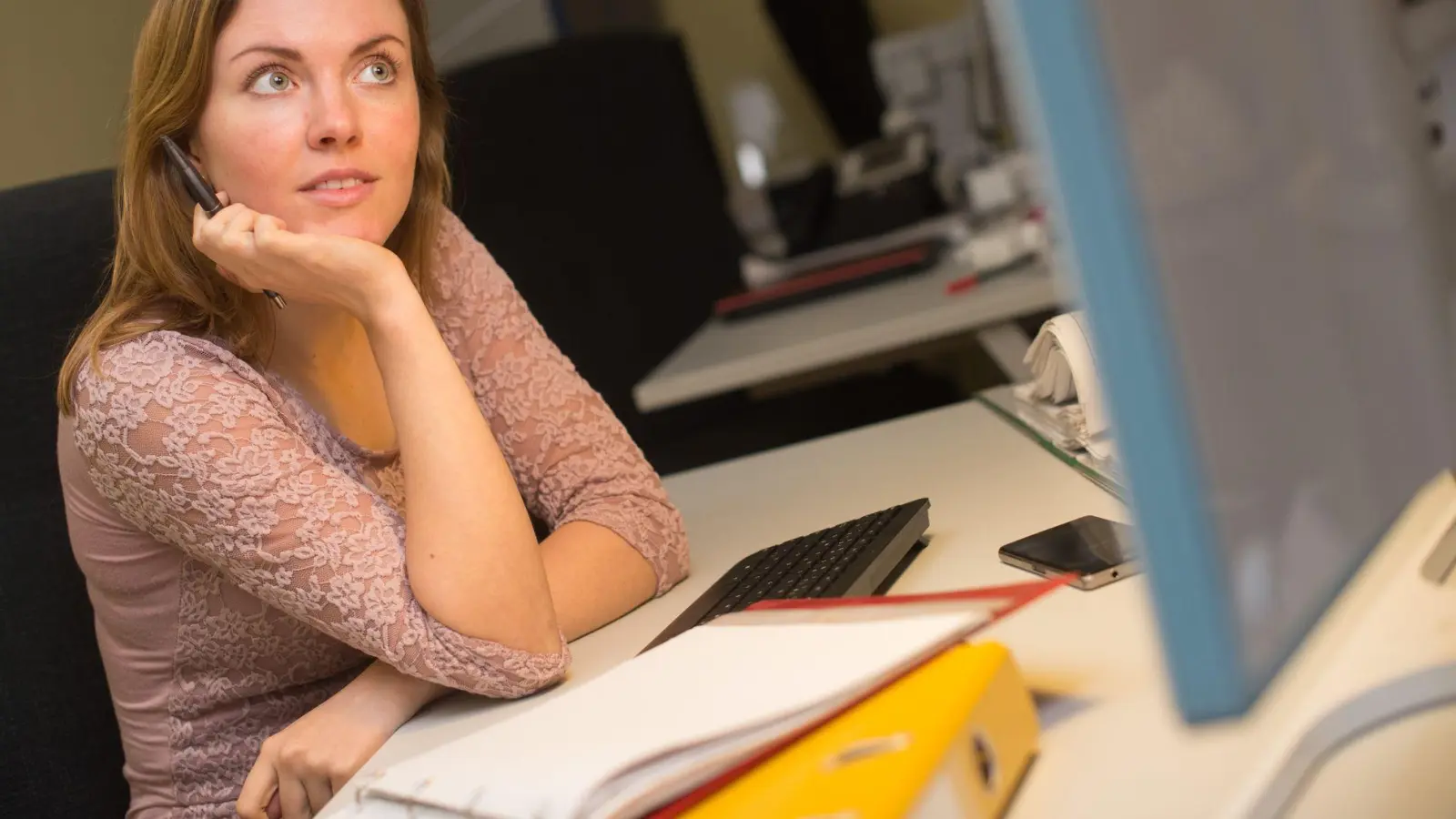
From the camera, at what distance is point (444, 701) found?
113 centimetres

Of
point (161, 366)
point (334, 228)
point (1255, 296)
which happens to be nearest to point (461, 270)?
point (334, 228)

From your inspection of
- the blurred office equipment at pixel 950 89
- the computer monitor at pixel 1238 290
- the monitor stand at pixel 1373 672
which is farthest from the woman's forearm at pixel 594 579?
the blurred office equipment at pixel 950 89

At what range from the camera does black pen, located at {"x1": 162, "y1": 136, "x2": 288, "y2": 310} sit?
1248mm

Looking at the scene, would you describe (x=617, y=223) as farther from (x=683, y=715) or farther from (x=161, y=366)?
(x=683, y=715)

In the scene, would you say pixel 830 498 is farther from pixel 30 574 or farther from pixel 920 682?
pixel 30 574

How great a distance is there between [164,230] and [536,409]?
1.29 feet

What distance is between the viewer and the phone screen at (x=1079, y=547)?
3.11 ft

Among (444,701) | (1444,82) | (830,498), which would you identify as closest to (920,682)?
(1444,82)

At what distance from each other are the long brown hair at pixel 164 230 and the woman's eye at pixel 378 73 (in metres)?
0.12

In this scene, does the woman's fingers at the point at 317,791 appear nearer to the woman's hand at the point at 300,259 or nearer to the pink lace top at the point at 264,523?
the pink lace top at the point at 264,523

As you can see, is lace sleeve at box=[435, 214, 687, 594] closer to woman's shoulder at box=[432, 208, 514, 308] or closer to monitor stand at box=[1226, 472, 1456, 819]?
woman's shoulder at box=[432, 208, 514, 308]

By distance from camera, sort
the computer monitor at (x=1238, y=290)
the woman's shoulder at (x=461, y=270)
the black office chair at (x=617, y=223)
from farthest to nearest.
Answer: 1. the black office chair at (x=617, y=223)
2. the woman's shoulder at (x=461, y=270)
3. the computer monitor at (x=1238, y=290)

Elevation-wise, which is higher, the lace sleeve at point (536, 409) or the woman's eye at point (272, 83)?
the woman's eye at point (272, 83)

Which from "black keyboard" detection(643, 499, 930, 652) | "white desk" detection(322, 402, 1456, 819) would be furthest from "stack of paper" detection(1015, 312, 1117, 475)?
"black keyboard" detection(643, 499, 930, 652)
